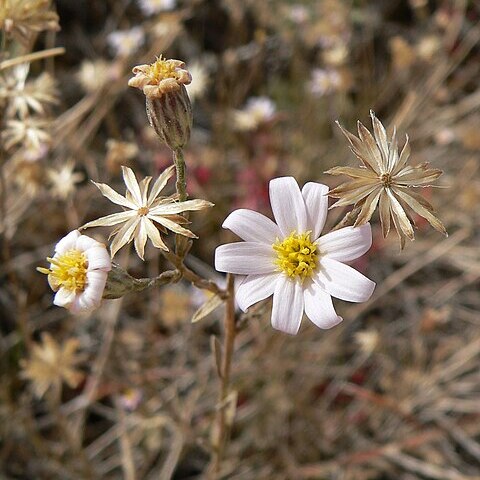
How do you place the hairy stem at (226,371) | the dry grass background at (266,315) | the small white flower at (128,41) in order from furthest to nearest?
the small white flower at (128,41), the dry grass background at (266,315), the hairy stem at (226,371)

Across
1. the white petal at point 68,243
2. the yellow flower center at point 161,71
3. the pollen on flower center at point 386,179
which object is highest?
the yellow flower center at point 161,71

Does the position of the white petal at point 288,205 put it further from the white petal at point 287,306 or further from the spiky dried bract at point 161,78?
the spiky dried bract at point 161,78

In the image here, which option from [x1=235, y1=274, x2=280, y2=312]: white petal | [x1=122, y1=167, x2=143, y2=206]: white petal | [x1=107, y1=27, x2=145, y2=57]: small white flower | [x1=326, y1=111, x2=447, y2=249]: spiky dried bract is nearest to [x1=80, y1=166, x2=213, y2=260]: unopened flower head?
[x1=122, y1=167, x2=143, y2=206]: white petal

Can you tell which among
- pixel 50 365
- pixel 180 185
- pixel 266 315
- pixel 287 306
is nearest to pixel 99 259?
pixel 180 185

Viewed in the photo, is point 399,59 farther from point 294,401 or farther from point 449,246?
point 294,401

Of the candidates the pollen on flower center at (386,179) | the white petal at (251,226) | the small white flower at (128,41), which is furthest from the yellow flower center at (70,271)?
the small white flower at (128,41)

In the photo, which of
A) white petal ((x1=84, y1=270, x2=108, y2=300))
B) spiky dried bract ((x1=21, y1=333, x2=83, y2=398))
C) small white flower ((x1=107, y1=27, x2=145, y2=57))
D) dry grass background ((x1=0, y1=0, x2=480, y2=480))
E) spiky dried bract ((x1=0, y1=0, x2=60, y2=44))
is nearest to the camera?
white petal ((x1=84, y1=270, x2=108, y2=300))

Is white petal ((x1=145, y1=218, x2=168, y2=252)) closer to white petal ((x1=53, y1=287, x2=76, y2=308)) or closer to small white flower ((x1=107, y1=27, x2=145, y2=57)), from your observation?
white petal ((x1=53, y1=287, x2=76, y2=308))
